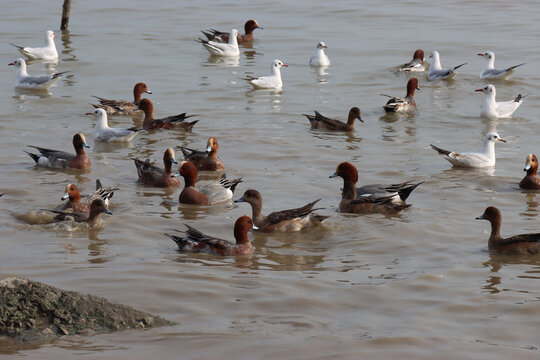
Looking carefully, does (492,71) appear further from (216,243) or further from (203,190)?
(216,243)

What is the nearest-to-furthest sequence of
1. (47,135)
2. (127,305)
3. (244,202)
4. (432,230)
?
(127,305) < (432,230) < (244,202) < (47,135)

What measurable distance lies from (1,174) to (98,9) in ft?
60.8

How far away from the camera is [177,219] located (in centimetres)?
1264

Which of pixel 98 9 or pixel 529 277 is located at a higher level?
pixel 98 9

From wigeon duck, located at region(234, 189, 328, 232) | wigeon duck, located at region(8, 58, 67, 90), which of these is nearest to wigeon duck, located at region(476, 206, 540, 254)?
wigeon duck, located at region(234, 189, 328, 232)

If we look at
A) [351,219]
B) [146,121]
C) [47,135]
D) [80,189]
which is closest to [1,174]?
[80,189]

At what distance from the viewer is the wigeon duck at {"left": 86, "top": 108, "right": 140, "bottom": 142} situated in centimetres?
1727

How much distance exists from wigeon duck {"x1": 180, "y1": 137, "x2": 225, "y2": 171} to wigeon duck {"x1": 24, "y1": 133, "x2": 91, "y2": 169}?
5.84ft

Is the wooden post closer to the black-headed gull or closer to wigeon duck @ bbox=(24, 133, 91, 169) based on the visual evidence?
the black-headed gull

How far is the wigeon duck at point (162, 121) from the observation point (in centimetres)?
1789

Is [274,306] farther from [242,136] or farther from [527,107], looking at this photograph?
[527,107]

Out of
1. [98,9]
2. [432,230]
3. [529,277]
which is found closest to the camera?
[529,277]

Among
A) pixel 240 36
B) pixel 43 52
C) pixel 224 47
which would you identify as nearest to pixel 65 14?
pixel 43 52

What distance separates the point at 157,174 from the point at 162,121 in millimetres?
3938
